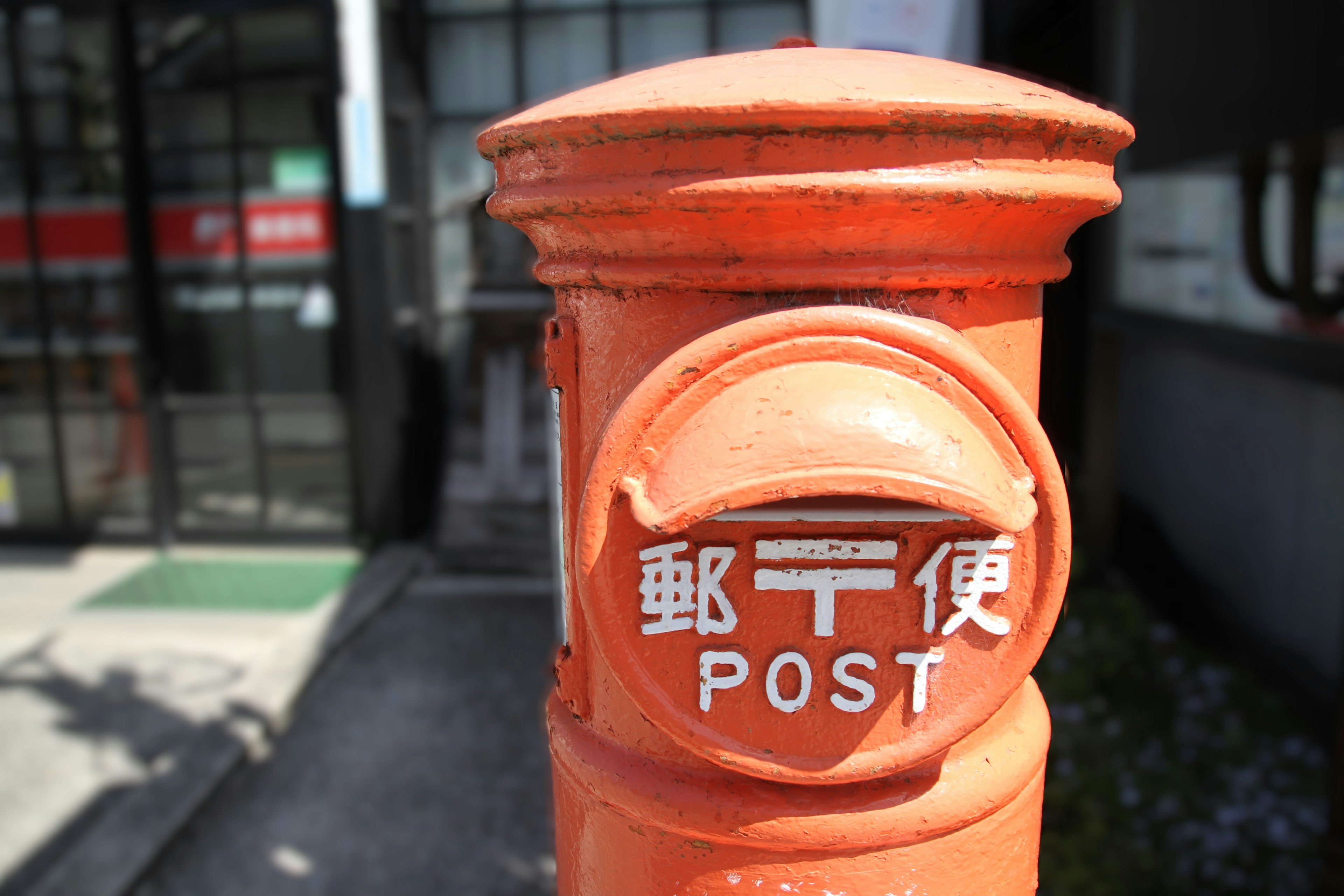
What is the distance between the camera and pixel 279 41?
5258 mm

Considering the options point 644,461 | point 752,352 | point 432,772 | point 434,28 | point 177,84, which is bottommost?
point 432,772

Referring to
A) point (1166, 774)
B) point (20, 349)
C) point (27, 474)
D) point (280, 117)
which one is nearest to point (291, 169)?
point (280, 117)

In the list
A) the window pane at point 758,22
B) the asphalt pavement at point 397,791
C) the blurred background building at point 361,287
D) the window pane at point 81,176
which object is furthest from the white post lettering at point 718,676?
the window pane at point 81,176

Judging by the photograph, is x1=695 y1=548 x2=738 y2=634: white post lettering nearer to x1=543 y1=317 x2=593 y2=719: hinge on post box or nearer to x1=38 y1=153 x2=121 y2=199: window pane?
x1=543 y1=317 x2=593 y2=719: hinge on post box

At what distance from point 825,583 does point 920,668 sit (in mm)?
149

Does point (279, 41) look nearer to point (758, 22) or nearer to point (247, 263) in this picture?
point (247, 263)

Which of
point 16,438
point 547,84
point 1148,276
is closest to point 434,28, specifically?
point 547,84

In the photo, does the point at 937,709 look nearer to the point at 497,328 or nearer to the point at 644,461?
the point at 644,461

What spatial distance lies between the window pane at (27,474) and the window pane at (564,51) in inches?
137

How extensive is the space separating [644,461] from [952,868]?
663 millimetres

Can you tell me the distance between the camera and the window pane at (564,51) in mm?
5660

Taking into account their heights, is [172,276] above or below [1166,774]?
above

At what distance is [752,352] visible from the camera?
1033 mm

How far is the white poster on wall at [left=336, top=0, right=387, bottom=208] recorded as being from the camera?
16.7 feet
